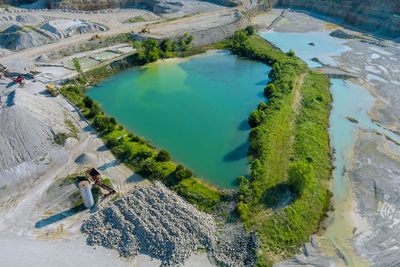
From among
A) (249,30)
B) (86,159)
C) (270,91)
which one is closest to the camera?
(86,159)

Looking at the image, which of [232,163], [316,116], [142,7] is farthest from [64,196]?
[142,7]

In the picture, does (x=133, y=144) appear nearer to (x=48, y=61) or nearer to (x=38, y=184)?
(x=38, y=184)

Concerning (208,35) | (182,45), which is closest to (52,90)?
(182,45)

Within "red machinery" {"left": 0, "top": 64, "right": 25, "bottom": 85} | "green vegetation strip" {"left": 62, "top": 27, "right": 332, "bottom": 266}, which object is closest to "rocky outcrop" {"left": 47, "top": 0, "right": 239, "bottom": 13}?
"red machinery" {"left": 0, "top": 64, "right": 25, "bottom": 85}

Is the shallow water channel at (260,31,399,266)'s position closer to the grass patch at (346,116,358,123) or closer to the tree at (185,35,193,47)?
the grass patch at (346,116,358,123)

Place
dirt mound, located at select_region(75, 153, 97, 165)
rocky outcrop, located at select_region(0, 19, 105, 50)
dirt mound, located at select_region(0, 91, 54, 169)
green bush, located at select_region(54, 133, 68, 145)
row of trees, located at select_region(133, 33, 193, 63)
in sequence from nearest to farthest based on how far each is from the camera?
dirt mound, located at select_region(0, 91, 54, 169) → dirt mound, located at select_region(75, 153, 97, 165) → green bush, located at select_region(54, 133, 68, 145) → row of trees, located at select_region(133, 33, 193, 63) → rocky outcrop, located at select_region(0, 19, 105, 50)

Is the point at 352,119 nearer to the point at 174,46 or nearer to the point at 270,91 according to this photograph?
the point at 270,91

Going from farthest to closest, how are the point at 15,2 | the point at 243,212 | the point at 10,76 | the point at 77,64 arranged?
the point at 15,2, the point at 77,64, the point at 10,76, the point at 243,212
